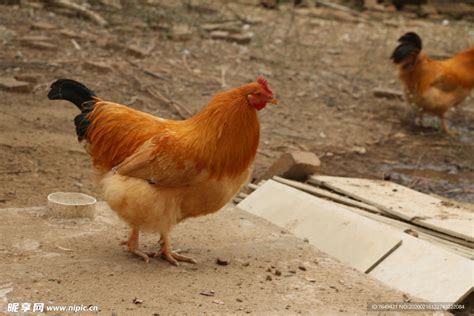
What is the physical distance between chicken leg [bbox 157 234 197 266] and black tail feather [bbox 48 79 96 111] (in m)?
1.07

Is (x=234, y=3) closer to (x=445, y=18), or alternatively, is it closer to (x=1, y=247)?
(x=445, y=18)

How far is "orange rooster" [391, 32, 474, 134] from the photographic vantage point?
10250 mm

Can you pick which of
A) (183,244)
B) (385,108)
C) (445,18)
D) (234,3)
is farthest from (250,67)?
(445,18)

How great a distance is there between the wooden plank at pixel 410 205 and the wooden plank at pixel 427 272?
0.56 m

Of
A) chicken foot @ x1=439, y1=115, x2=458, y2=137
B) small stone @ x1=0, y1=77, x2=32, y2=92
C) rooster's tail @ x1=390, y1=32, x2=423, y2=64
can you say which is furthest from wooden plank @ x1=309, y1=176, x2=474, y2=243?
small stone @ x1=0, y1=77, x2=32, y2=92

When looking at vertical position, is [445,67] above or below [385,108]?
above

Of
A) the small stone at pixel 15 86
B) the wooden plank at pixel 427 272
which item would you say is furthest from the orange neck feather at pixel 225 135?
the small stone at pixel 15 86

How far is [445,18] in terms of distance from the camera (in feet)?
59.4

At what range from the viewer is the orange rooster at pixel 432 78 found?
10250mm

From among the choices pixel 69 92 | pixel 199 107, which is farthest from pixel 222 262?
pixel 199 107

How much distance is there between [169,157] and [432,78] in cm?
660

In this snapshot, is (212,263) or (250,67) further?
(250,67)

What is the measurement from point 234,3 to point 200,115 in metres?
11.9

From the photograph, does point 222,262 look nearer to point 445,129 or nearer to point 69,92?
point 69,92
